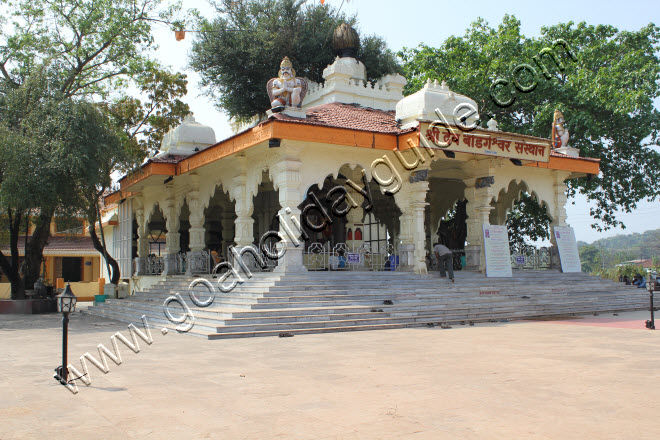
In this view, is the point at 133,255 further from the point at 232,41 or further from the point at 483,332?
the point at 483,332

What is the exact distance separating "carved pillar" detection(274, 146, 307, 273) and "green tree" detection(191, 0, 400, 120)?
13911 mm

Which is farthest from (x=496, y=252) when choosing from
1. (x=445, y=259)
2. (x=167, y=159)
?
(x=167, y=159)

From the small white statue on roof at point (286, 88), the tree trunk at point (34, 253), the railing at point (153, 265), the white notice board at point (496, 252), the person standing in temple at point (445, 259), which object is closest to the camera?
the small white statue on roof at point (286, 88)

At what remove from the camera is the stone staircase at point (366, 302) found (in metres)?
10.8

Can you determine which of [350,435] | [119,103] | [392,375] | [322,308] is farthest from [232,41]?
[350,435]

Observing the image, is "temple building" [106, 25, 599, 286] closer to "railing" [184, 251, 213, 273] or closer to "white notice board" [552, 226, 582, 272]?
"railing" [184, 251, 213, 273]

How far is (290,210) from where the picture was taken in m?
13.2

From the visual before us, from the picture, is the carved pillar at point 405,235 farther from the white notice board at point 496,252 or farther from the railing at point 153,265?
the railing at point 153,265

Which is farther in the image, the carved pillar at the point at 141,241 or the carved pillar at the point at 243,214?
the carved pillar at the point at 141,241

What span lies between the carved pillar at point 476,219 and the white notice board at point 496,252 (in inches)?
17.6

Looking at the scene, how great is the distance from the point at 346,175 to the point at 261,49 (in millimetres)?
10322

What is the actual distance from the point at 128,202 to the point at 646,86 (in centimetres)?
2001

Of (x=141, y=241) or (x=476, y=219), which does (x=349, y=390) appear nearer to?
(x=476, y=219)

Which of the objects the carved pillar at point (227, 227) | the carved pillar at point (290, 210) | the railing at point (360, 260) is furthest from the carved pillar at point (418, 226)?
the carved pillar at point (227, 227)
